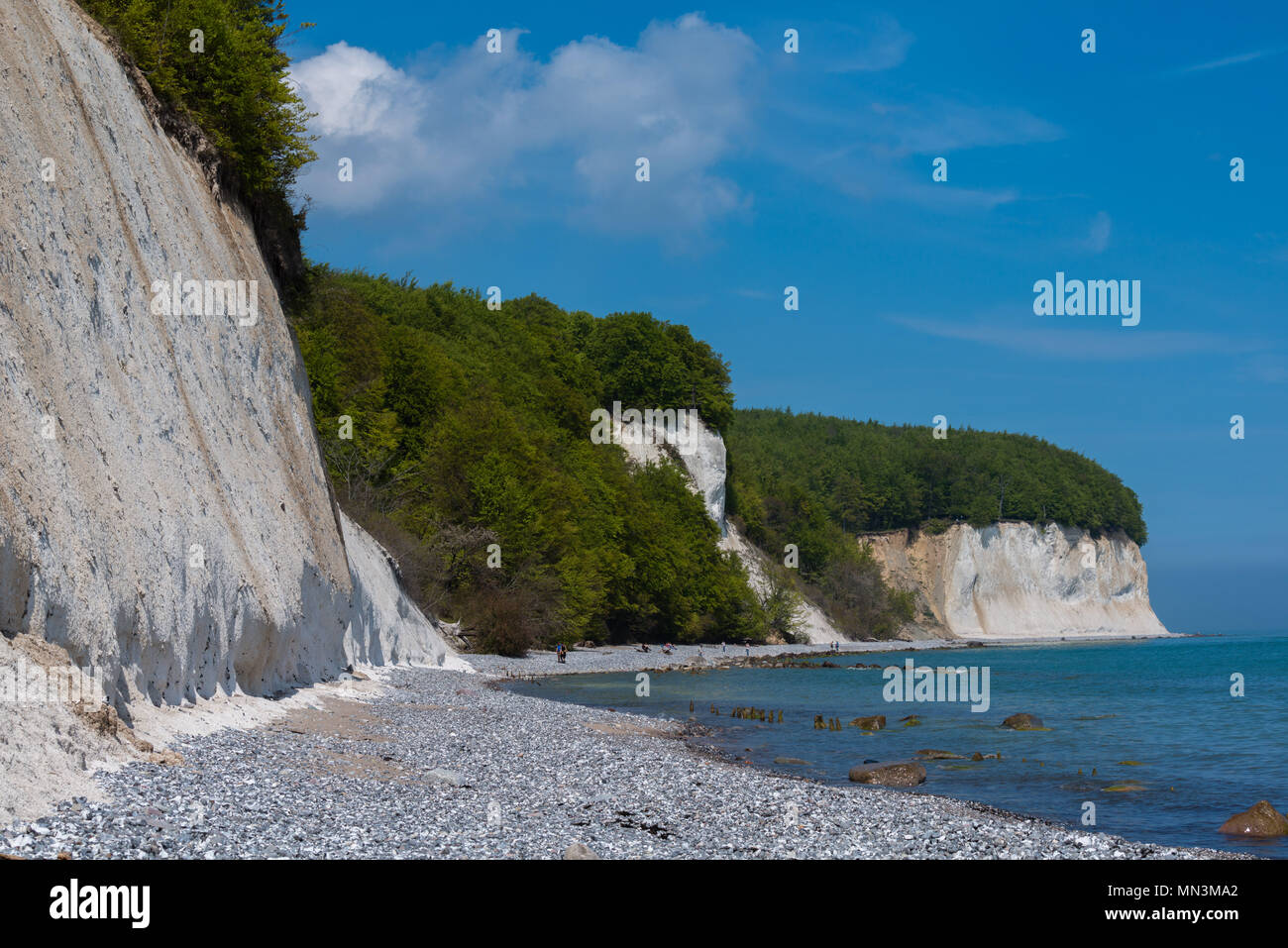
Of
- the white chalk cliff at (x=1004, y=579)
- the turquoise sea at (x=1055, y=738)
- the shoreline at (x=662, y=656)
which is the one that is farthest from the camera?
the white chalk cliff at (x=1004, y=579)

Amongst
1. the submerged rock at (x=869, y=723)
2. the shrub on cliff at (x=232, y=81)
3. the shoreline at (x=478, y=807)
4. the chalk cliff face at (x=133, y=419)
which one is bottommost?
the submerged rock at (x=869, y=723)

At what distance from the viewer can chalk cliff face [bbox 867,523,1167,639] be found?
12744 cm

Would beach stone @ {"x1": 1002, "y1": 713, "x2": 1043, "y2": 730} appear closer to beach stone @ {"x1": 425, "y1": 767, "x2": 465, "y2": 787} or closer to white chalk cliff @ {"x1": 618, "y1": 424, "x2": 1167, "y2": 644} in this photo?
beach stone @ {"x1": 425, "y1": 767, "x2": 465, "y2": 787}

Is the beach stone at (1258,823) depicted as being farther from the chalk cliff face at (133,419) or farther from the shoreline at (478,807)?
the chalk cliff face at (133,419)

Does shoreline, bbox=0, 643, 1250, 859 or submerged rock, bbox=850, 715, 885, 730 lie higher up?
shoreline, bbox=0, 643, 1250, 859

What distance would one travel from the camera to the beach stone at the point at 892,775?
1931 centimetres

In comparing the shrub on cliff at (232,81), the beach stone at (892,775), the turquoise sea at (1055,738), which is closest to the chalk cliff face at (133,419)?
the shrub on cliff at (232,81)

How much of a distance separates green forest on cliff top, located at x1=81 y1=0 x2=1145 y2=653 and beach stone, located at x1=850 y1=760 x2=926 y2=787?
20620 millimetres

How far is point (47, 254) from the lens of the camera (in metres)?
14.2

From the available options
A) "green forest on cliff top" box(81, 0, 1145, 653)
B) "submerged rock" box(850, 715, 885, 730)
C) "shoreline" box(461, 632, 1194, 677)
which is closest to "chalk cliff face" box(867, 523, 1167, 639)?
"green forest on cliff top" box(81, 0, 1145, 653)

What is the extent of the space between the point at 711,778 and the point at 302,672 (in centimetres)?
999

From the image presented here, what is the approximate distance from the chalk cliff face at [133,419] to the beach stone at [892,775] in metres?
11.1
